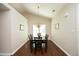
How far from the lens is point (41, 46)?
12.0ft

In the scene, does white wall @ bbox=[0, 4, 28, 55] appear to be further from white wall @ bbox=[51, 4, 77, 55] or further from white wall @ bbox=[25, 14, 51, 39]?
white wall @ bbox=[51, 4, 77, 55]

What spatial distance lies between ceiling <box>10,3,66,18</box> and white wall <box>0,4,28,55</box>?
304mm

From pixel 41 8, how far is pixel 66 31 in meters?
1.02

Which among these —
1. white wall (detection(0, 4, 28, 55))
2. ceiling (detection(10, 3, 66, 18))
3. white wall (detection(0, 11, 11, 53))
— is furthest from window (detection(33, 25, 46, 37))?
white wall (detection(0, 11, 11, 53))

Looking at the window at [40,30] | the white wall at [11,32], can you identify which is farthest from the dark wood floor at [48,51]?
the window at [40,30]

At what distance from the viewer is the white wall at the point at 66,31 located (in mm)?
3074

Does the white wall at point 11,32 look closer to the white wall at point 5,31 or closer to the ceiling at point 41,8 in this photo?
the white wall at point 5,31

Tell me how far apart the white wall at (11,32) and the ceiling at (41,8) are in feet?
1.00

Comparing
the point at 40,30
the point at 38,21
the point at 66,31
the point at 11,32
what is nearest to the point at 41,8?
the point at 38,21

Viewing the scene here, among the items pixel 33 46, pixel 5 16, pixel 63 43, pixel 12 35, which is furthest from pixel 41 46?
pixel 5 16

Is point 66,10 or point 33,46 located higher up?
point 66,10

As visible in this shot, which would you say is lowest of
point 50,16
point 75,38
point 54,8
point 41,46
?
point 41,46

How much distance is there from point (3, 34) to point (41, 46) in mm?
1261

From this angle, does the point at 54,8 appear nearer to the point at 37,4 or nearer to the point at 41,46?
the point at 37,4
